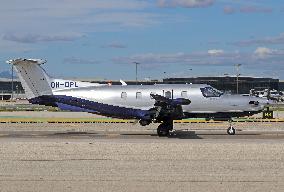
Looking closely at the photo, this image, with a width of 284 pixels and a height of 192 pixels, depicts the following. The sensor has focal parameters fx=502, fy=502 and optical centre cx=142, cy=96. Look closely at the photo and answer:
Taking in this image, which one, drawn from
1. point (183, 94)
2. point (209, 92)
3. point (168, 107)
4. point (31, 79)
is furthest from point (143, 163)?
point (31, 79)

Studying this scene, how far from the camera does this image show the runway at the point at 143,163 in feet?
41.1

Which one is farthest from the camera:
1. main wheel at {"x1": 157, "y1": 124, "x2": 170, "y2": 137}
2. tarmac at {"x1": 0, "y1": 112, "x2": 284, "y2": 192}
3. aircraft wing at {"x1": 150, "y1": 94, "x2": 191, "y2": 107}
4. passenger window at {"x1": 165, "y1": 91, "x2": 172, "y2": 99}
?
passenger window at {"x1": 165, "y1": 91, "x2": 172, "y2": 99}

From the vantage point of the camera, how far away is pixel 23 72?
1150 inches

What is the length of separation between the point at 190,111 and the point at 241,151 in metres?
8.70

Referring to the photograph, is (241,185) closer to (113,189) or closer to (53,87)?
(113,189)

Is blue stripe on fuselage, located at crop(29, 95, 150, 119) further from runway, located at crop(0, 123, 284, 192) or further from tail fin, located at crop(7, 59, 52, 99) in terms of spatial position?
runway, located at crop(0, 123, 284, 192)

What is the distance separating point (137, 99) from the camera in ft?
94.1

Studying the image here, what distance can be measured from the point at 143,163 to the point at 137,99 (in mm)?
12493

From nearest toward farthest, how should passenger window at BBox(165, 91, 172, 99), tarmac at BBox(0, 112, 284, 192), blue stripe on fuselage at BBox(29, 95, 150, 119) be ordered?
tarmac at BBox(0, 112, 284, 192) < passenger window at BBox(165, 91, 172, 99) < blue stripe on fuselage at BBox(29, 95, 150, 119)

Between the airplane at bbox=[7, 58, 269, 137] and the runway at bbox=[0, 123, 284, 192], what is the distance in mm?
2342

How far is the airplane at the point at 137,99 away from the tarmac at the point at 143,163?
2332mm

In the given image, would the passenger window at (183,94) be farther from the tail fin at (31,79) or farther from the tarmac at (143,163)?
the tail fin at (31,79)

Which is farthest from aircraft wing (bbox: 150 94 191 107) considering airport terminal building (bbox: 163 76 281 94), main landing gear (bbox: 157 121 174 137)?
airport terminal building (bbox: 163 76 281 94)

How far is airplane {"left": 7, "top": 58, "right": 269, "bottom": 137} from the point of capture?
28375mm
